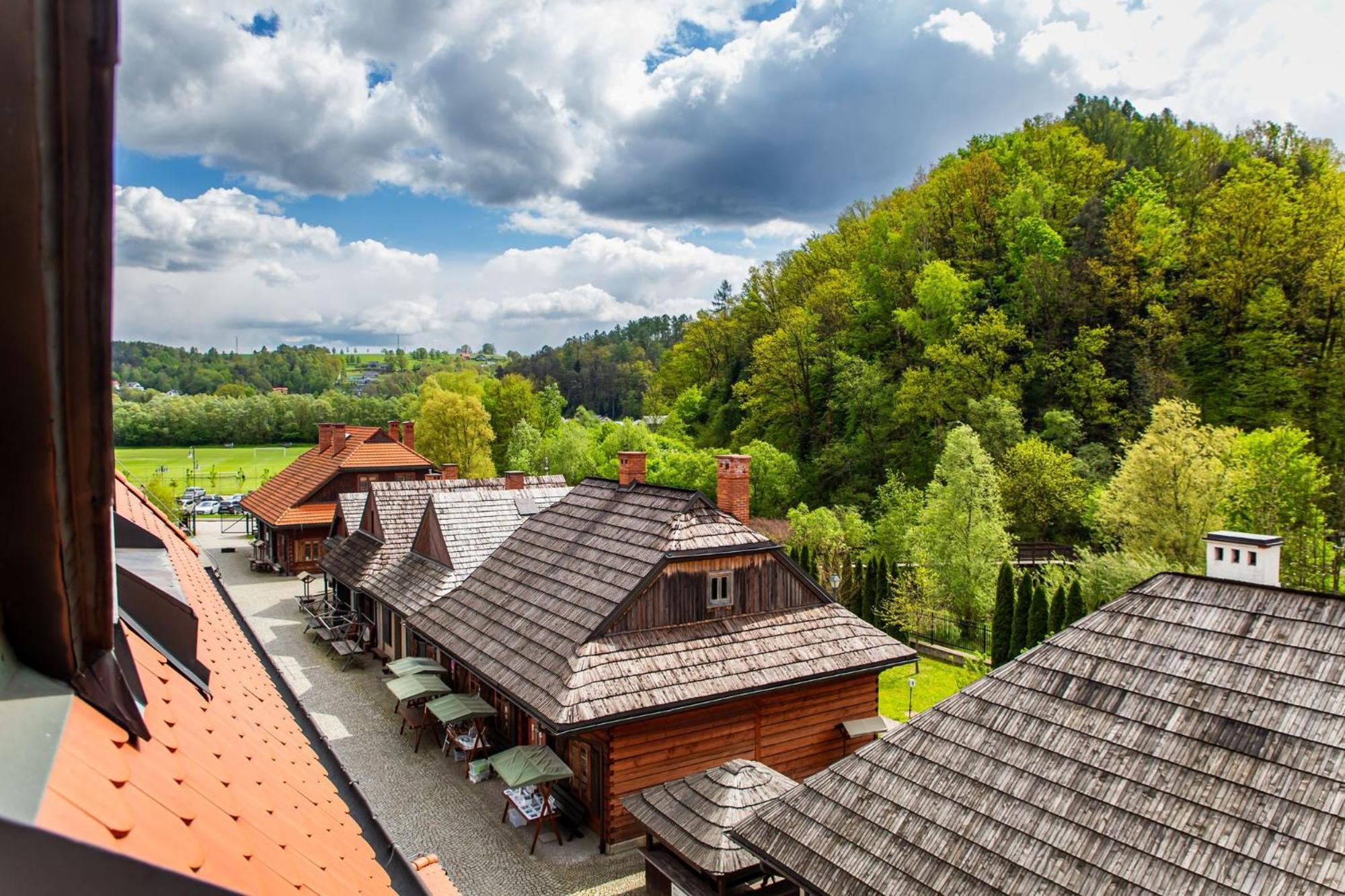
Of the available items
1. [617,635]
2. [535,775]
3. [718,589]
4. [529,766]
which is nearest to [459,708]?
[529,766]

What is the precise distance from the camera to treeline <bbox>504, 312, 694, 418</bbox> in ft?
336

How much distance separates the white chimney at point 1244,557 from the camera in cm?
864

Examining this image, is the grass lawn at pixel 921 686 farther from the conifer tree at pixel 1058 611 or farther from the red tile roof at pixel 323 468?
the red tile roof at pixel 323 468

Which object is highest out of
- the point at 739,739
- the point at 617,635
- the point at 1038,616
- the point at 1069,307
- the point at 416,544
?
the point at 1069,307

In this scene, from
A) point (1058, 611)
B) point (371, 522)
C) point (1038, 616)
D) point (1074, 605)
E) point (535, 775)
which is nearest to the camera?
point (535, 775)

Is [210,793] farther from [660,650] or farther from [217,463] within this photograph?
[217,463]

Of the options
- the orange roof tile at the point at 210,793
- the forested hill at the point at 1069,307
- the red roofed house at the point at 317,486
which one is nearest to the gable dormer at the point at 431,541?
the red roofed house at the point at 317,486

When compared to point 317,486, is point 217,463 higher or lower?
lower

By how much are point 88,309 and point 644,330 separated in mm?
132455

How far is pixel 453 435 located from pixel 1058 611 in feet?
135

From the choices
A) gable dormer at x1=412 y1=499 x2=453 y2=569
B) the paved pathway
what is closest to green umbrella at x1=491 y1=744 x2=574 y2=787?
the paved pathway

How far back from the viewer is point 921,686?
20625mm

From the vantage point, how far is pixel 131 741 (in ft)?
6.43

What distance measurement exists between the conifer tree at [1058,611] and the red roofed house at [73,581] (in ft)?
67.9
